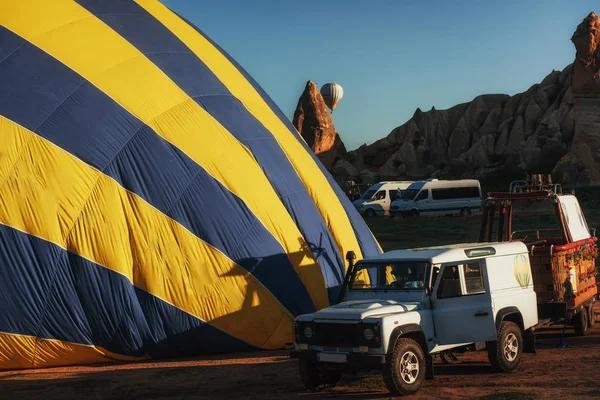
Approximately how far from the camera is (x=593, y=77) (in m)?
68.1

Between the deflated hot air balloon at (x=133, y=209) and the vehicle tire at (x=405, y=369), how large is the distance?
12.6 feet

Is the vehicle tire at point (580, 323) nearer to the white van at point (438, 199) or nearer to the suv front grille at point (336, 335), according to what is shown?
the suv front grille at point (336, 335)

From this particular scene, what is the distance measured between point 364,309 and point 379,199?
1499 inches

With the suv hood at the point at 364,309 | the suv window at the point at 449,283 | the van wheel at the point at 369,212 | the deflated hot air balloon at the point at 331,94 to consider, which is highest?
the deflated hot air balloon at the point at 331,94

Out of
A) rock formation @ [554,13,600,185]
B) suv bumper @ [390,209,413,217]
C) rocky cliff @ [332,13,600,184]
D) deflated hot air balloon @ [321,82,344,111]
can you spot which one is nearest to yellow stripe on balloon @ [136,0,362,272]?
suv bumper @ [390,209,413,217]

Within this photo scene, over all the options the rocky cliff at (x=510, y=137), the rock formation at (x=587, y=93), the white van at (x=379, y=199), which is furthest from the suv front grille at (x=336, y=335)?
the rock formation at (x=587, y=93)

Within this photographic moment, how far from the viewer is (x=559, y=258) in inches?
488

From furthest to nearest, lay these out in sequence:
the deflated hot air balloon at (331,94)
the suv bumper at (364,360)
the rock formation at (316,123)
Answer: the deflated hot air balloon at (331,94) < the rock formation at (316,123) < the suv bumper at (364,360)

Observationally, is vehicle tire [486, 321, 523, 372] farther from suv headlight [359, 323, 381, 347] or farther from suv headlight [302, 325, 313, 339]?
suv headlight [302, 325, 313, 339]

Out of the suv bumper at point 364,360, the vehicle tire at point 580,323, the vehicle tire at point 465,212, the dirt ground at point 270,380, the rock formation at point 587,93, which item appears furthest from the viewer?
the rock formation at point 587,93

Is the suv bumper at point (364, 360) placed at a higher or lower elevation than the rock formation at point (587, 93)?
lower

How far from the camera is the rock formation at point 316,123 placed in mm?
84125

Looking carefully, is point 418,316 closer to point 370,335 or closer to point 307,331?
point 370,335

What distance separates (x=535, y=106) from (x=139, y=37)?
263 feet
